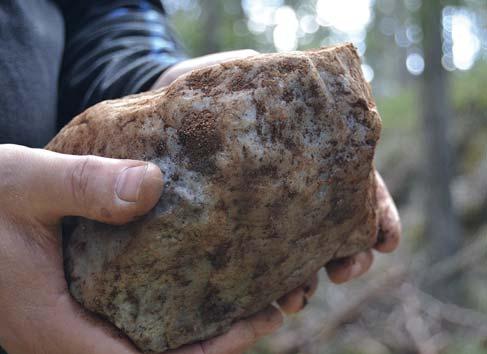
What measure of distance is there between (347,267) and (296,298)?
216mm

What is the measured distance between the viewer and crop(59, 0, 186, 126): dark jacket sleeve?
177 cm

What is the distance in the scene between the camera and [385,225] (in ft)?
5.85

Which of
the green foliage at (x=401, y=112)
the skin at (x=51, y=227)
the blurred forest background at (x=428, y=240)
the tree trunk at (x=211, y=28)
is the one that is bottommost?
the green foliage at (x=401, y=112)

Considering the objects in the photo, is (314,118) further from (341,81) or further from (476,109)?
(476,109)

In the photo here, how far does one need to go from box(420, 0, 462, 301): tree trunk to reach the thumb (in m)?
4.72

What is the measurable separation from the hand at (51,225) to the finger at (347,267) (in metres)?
0.78

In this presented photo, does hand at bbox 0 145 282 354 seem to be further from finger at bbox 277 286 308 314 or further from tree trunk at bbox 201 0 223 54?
tree trunk at bbox 201 0 223 54

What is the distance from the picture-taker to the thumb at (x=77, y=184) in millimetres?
1112

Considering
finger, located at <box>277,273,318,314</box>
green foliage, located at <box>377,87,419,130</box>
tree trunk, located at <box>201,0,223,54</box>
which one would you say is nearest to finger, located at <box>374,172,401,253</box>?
finger, located at <box>277,273,318,314</box>

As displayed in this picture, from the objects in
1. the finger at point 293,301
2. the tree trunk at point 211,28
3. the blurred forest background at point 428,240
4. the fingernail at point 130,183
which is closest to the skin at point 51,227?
the fingernail at point 130,183

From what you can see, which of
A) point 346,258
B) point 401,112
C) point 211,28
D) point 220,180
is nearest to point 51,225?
point 220,180

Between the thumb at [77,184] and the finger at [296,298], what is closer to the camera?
the thumb at [77,184]

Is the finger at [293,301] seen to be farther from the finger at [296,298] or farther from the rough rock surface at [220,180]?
the rough rock surface at [220,180]

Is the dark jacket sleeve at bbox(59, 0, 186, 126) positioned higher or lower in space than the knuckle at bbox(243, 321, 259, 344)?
higher
